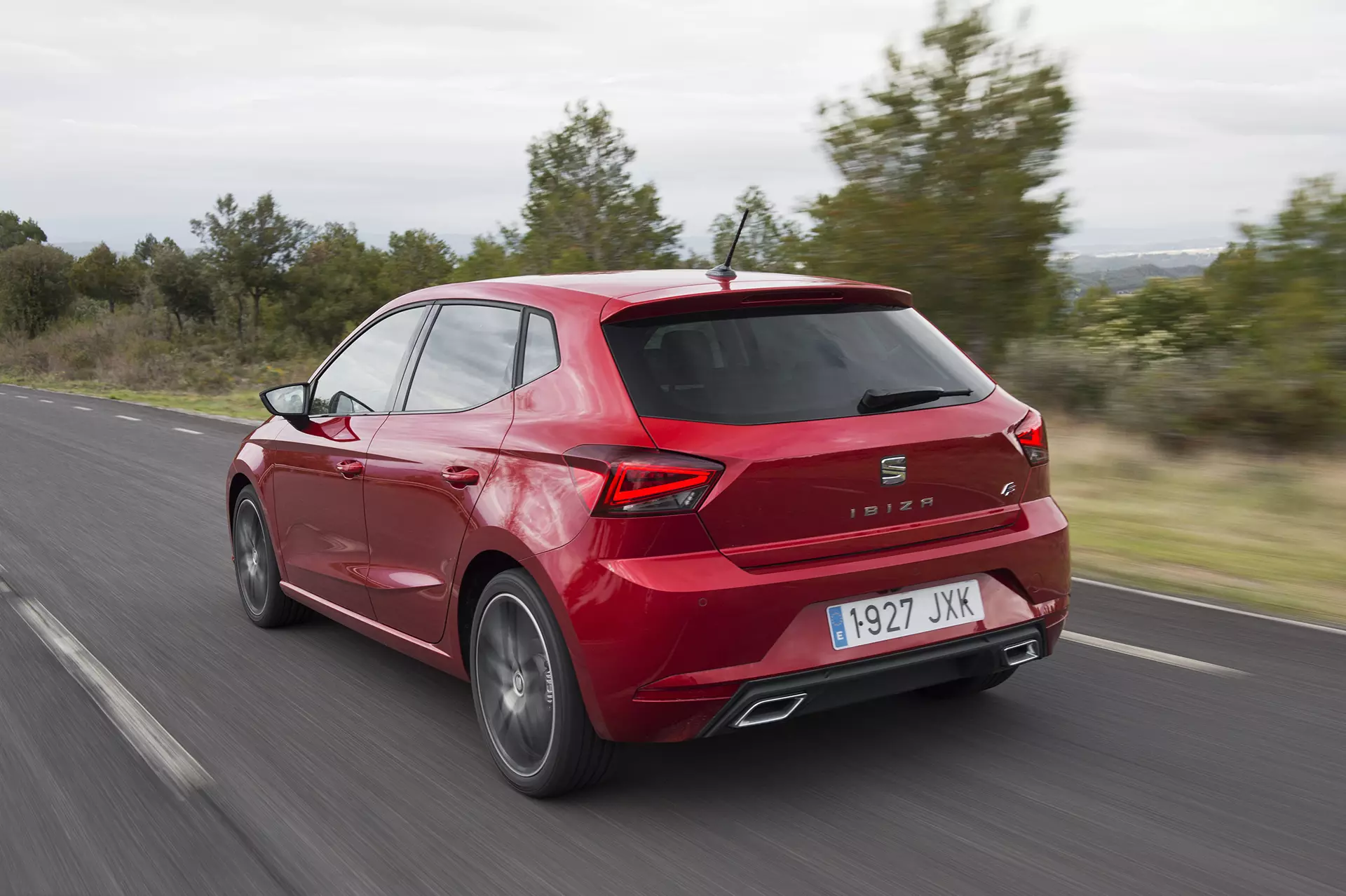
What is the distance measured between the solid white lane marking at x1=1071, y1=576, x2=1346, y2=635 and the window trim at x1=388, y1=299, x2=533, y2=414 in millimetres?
3744

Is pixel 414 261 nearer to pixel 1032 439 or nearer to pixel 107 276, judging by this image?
pixel 107 276

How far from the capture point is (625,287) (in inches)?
163

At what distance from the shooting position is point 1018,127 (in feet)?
47.8

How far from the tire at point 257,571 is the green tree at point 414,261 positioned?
68322mm

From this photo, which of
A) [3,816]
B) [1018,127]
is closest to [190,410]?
[1018,127]

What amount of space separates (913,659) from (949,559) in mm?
322

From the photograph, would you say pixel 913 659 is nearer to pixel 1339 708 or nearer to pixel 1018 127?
pixel 1339 708

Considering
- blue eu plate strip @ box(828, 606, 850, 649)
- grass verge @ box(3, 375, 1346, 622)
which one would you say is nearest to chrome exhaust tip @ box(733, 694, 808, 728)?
blue eu plate strip @ box(828, 606, 850, 649)

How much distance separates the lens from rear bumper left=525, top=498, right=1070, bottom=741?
11.2 feet

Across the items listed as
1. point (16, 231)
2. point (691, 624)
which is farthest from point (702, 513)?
point (16, 231)

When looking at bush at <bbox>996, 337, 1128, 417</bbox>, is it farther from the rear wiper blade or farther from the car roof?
the rear wiper blade

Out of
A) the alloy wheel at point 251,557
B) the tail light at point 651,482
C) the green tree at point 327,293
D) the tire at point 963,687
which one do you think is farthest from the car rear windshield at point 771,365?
the green tree at point 327,293

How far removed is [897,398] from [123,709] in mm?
3173

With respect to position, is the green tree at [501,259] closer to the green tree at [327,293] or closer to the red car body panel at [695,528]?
the red car body panel at [695,528]
